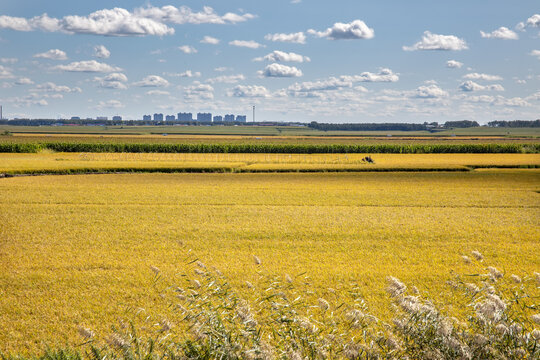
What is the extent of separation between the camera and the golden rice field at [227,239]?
13.1 m

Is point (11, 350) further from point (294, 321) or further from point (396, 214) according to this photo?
point (396, 214)

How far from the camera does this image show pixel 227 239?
20250 mm

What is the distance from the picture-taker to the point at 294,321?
748cm

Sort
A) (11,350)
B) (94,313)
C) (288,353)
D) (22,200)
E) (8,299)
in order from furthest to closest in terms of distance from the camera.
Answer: (22,200), (8,299), (94,313), (11,350), (288,353)

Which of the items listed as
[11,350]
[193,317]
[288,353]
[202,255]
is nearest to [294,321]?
[288,353]

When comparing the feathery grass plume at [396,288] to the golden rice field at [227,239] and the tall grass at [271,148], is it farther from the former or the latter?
the tall grass at [271,148]

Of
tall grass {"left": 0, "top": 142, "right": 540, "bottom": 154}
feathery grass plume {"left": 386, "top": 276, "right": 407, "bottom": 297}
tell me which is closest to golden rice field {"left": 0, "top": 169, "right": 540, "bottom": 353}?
feathery grass plume {"left": 386, "top": 276, "right": 407, "bottom": 297}

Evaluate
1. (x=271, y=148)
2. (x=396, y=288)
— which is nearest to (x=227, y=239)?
(x=396, y=288)

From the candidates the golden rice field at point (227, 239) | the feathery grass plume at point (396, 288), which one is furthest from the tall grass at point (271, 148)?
the feathery grass plume at point (396, 288)

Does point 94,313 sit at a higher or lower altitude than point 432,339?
lower

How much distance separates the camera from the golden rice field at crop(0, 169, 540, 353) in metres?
13.1

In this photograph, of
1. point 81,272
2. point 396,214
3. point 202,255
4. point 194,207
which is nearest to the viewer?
point 81,272

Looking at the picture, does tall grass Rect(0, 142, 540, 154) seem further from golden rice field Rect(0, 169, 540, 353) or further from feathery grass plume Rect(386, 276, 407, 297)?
feathery grass plume Rect(386, 276, 407, 297)

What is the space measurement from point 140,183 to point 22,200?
11.6m
